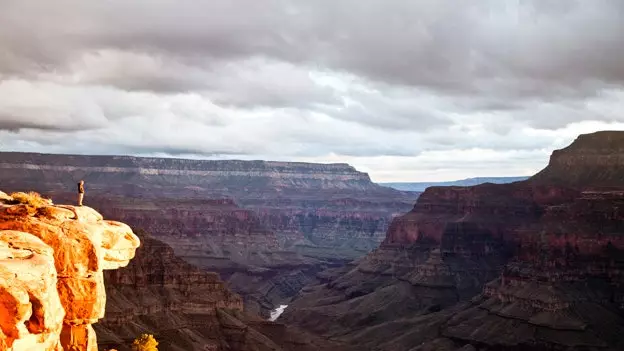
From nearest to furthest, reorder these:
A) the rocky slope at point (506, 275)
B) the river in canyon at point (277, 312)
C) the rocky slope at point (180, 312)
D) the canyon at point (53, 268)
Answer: the canyon at point (53, 268) < the rocky slope at point (180, 312) < the rocky slope at point (506, 275) < the river in canyon at point (277, 312)

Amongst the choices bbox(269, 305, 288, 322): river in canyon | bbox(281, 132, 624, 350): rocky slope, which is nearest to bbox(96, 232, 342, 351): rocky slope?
bbox(281, 132, 624, 350): rocky slope

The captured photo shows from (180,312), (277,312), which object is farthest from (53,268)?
A: (277,312)

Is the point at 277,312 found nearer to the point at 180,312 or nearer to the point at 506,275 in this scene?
the point at 506,275

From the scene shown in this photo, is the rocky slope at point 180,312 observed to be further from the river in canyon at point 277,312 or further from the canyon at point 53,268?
the canyon at point 53,268

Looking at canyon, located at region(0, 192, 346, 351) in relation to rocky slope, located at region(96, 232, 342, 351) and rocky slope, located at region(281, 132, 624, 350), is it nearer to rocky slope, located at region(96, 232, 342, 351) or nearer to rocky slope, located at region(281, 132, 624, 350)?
rocky slope, located at region(96, 232, 342, 351)

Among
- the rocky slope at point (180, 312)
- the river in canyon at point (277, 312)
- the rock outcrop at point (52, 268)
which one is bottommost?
the river in canyon at point (277, 312)

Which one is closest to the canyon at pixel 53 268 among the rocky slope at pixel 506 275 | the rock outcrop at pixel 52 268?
the rock outcrop at pixel 52 268
